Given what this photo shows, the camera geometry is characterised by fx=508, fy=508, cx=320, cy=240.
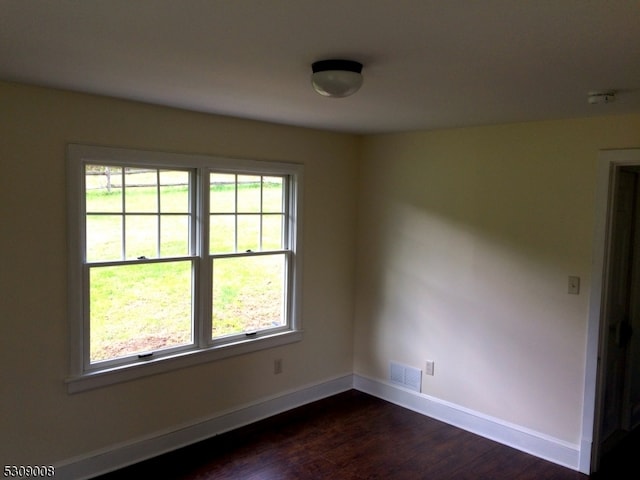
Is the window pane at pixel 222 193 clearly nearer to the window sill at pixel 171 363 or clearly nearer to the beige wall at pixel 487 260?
the window sill at pixel 171 363

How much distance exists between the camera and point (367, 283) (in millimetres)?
4633

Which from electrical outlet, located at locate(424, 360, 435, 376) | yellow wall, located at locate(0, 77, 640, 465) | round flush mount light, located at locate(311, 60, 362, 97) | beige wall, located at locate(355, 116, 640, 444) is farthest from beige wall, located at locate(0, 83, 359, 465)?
round flush mount light, located at locate(311, 60, 362, 97)

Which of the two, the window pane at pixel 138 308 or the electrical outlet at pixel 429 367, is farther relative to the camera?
the electrical outlet at pixel 429 367

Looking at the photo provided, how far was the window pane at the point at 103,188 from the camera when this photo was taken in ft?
10.1

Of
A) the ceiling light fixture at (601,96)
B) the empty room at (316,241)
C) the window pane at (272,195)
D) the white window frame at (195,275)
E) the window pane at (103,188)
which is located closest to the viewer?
the empty room at (316,241)

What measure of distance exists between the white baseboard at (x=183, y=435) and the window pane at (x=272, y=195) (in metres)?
1.53

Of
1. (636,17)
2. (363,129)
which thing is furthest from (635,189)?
(636,17)

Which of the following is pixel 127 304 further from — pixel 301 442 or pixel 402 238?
pixel 402 238

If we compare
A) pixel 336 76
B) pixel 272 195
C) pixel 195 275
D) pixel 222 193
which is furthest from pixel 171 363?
pixel 336 76

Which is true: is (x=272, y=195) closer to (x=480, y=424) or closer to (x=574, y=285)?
(x=574, y=285)

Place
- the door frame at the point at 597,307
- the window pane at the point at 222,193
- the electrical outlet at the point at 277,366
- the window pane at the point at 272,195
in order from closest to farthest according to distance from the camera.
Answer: the door frame at the point at 597,307 < the window pane at the point at 222,193 < the window pane at the point at 272,195 < the electrical outlet at the point at 277,366

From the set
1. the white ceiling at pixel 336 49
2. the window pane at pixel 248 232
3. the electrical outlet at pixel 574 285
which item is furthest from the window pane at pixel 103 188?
the electrical outlet at pixel 574 285

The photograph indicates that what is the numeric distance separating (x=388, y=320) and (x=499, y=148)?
1729 millimetres

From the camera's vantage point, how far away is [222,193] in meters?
3.70
